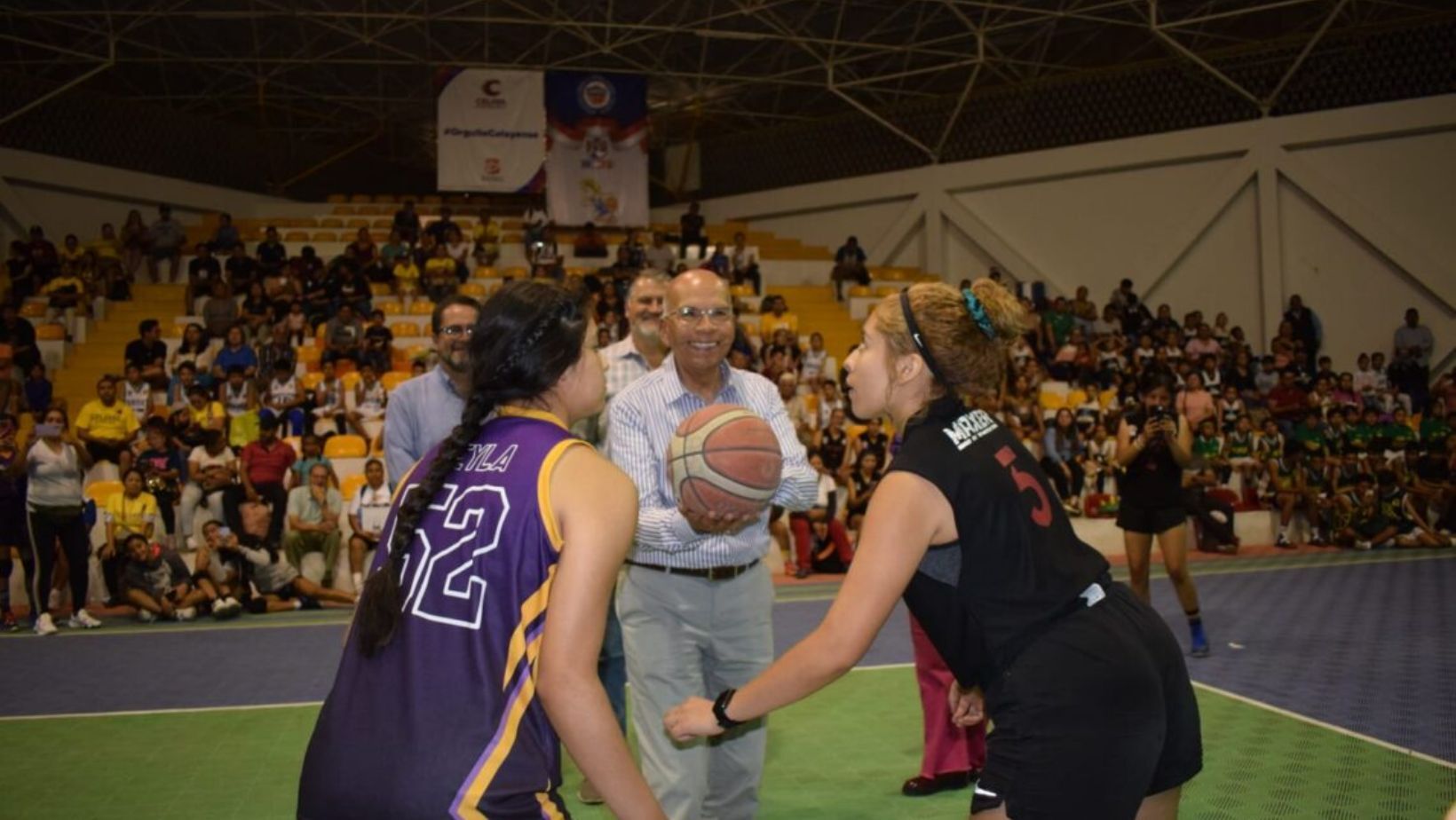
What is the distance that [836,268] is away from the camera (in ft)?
84.4

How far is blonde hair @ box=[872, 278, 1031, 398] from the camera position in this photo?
9.61 ft

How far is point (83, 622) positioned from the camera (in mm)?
11664

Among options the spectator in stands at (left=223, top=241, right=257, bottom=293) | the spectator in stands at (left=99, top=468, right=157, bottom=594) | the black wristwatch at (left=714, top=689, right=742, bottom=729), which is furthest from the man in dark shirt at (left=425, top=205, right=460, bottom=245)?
the black wristwatch at (left=714, top=689, right=742, bottom=729)

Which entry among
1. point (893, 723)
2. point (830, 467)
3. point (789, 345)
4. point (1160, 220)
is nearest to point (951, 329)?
point (893, 723)

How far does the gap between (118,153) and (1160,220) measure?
21974mm

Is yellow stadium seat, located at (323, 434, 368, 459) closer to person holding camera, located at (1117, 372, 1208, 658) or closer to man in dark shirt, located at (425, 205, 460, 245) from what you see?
man in dark shirt, located at (425, 205, 460, 245)

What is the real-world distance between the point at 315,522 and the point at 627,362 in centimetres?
798

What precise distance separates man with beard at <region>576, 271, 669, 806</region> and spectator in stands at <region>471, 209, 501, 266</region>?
1803 centimetres

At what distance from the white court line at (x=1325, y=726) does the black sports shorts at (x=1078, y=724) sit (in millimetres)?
4182

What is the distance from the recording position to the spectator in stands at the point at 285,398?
15766 millimetres

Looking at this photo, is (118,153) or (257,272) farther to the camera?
(118,153)

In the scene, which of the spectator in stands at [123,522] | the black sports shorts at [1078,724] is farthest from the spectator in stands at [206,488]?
the black sports shorts at [1078,724]

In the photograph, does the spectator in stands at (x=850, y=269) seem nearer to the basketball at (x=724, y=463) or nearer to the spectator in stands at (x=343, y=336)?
the spectator in stands at (x=343, y=336)

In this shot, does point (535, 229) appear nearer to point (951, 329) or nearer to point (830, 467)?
point (830, 467)
